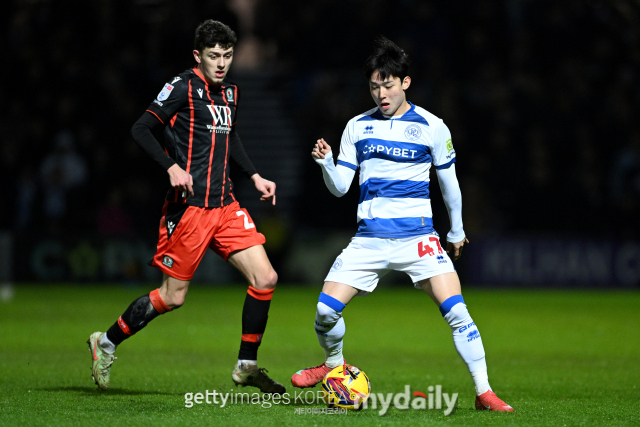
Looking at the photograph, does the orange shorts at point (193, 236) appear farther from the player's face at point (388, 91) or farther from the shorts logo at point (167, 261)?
the player's face at point (388, 91)

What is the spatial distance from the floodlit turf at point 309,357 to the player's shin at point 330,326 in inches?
17.0

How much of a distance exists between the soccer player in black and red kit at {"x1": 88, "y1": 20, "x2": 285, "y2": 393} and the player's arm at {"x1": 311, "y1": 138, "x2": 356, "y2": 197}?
0.76m

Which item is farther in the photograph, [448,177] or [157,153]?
[157,153]

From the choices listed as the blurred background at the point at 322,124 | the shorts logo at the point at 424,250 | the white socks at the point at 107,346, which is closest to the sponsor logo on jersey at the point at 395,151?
the shorts logo at the point at 424,250

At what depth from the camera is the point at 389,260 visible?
5.58m

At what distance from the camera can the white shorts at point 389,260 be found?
5.56 m

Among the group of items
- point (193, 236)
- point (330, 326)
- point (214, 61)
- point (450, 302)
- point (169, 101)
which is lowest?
point (330, 326)

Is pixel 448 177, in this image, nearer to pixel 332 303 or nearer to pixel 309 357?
pixel 332 303

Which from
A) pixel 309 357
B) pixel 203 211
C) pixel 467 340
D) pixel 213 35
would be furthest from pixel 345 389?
pixel 309 357

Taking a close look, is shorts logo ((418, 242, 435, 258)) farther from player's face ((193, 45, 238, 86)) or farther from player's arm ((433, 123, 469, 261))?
player's face ((193, 45, 238, 86))

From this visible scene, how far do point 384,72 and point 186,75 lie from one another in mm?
1508

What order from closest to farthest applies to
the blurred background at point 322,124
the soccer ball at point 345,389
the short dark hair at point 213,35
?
the soccer ball at point 345,389 → the short dark hair at point 213,35 → the blurred background at point 322,124

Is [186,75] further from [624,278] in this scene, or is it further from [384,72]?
[624,278]

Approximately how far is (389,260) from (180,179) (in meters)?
1.50
